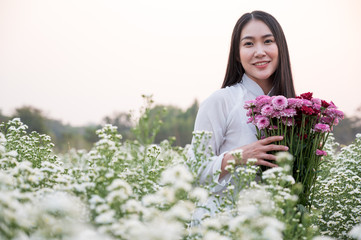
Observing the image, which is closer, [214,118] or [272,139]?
[272,139]

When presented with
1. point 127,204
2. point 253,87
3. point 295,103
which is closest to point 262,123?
point 295,103

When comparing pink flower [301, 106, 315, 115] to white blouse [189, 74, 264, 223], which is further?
white blouse [189, 74, 264, 223]

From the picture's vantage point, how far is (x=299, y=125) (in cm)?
291

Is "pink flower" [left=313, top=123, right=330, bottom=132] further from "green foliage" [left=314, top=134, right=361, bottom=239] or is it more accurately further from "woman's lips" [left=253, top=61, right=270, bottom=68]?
"green foliage" [left=314, top=134, right=361, bottom=239]

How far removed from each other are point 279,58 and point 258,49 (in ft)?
0.94

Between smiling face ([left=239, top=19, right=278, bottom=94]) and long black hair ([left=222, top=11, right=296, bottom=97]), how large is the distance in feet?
0.18

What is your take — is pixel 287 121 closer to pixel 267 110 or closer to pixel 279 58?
pixel 267 110

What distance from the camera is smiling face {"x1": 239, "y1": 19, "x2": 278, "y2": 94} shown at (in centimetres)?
338

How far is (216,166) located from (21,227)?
166 centimetres

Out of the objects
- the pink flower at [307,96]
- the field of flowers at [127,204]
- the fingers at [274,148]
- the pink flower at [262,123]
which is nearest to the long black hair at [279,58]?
the pink flower at [307,96]

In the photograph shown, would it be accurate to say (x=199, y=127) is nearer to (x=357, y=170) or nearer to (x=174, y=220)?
(x=174, y=220)

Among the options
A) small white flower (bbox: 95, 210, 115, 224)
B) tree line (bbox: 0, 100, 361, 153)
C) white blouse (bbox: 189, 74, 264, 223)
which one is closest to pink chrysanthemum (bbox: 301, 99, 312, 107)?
white blouse (bbox: 189, 74, 264, 223)

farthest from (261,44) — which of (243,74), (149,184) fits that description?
(149,184)

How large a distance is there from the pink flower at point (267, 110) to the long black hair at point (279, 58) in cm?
74
